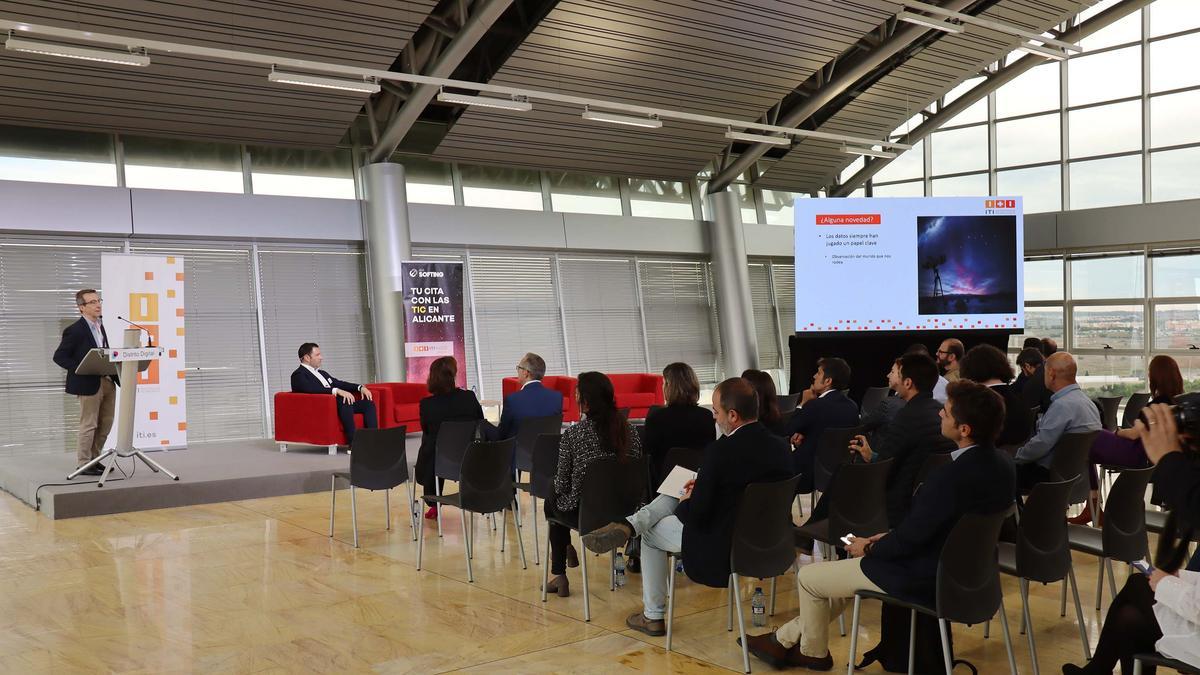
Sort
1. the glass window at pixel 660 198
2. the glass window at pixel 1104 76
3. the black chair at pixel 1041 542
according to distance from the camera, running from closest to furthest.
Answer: the black chair at pixel 1041 542 < the glass window at pixel 1104 76 < the glass window at pixel 660 198

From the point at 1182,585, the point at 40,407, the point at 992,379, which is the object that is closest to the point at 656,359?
the point at 40,407

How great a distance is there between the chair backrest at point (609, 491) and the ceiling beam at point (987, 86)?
1159cm

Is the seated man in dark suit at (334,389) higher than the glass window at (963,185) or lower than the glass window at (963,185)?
lower

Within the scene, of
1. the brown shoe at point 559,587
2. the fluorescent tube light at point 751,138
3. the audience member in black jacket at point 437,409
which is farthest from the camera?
the fluorescent tube light at point 751,138

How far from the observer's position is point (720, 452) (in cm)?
379

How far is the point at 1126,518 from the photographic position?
4102 millimetres

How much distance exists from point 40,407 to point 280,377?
258 cm

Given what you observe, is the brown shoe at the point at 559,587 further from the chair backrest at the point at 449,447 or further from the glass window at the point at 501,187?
the glass window at the point at 501,187

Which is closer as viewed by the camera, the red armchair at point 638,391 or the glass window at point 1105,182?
the red armchair at point 638,391

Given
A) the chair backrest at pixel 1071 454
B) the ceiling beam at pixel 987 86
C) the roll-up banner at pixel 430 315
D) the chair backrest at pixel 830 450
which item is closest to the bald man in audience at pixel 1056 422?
the chair backrest at pixel 1071 454

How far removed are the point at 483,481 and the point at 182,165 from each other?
321 inches

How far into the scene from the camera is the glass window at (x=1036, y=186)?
50.0 ft

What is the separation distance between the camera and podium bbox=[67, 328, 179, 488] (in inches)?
286

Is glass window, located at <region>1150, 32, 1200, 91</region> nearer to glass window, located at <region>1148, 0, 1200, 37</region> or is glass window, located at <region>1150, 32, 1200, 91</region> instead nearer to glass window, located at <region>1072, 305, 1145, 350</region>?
glass window, located at <region>1148, 0, 1200, 37</region>
